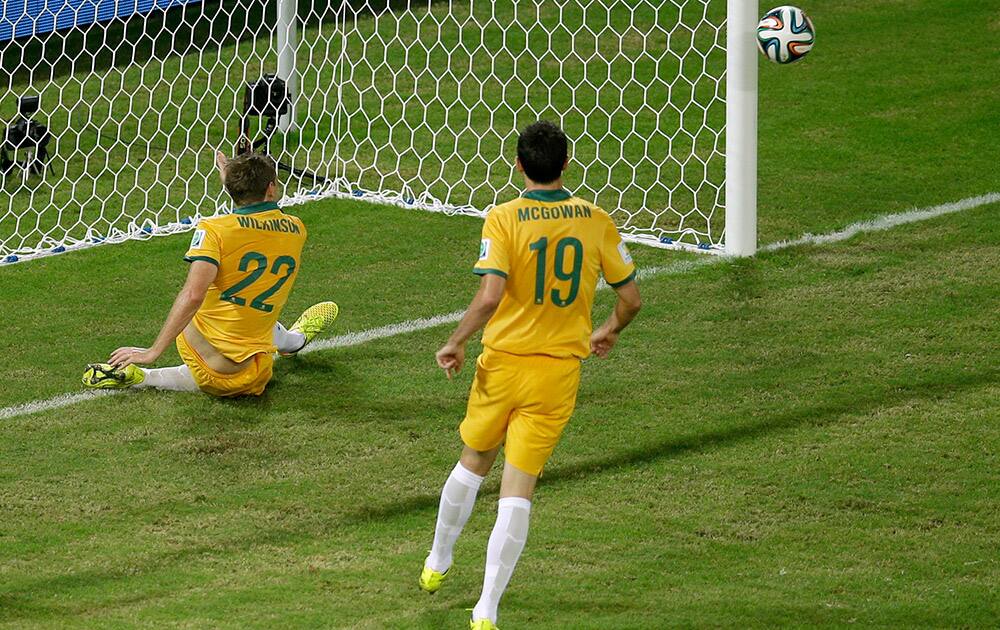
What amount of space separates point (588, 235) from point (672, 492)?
1445 millimetres

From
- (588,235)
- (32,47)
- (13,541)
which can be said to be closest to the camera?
(588,235)

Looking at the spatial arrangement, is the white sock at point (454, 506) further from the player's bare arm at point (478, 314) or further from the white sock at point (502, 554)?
the player's bare arm at point (478, 314)

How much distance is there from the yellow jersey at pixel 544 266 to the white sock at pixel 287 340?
247 centimetres

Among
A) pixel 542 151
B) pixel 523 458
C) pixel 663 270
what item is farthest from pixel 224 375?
pixel 663 270

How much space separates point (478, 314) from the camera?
466 centimetres

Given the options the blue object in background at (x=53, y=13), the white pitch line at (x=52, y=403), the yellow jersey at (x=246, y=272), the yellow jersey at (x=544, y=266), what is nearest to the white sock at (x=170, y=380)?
the white pitch line at (x=52, y=403)

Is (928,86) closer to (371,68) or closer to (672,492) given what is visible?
(371,68)

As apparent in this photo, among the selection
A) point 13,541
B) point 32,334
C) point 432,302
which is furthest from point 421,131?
point 13,541

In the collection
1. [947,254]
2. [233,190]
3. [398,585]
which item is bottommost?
[398,585]

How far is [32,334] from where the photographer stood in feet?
25.3

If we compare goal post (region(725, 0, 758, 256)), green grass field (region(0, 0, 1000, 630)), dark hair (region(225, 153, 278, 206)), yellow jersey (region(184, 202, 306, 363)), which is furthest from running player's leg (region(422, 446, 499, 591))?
goal post (region(725, 0, 758, 256))

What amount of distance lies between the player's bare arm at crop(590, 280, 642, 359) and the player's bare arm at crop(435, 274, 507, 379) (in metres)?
0.44

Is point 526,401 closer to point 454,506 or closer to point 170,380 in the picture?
point 454,506

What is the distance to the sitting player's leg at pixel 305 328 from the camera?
7215 millimetres
